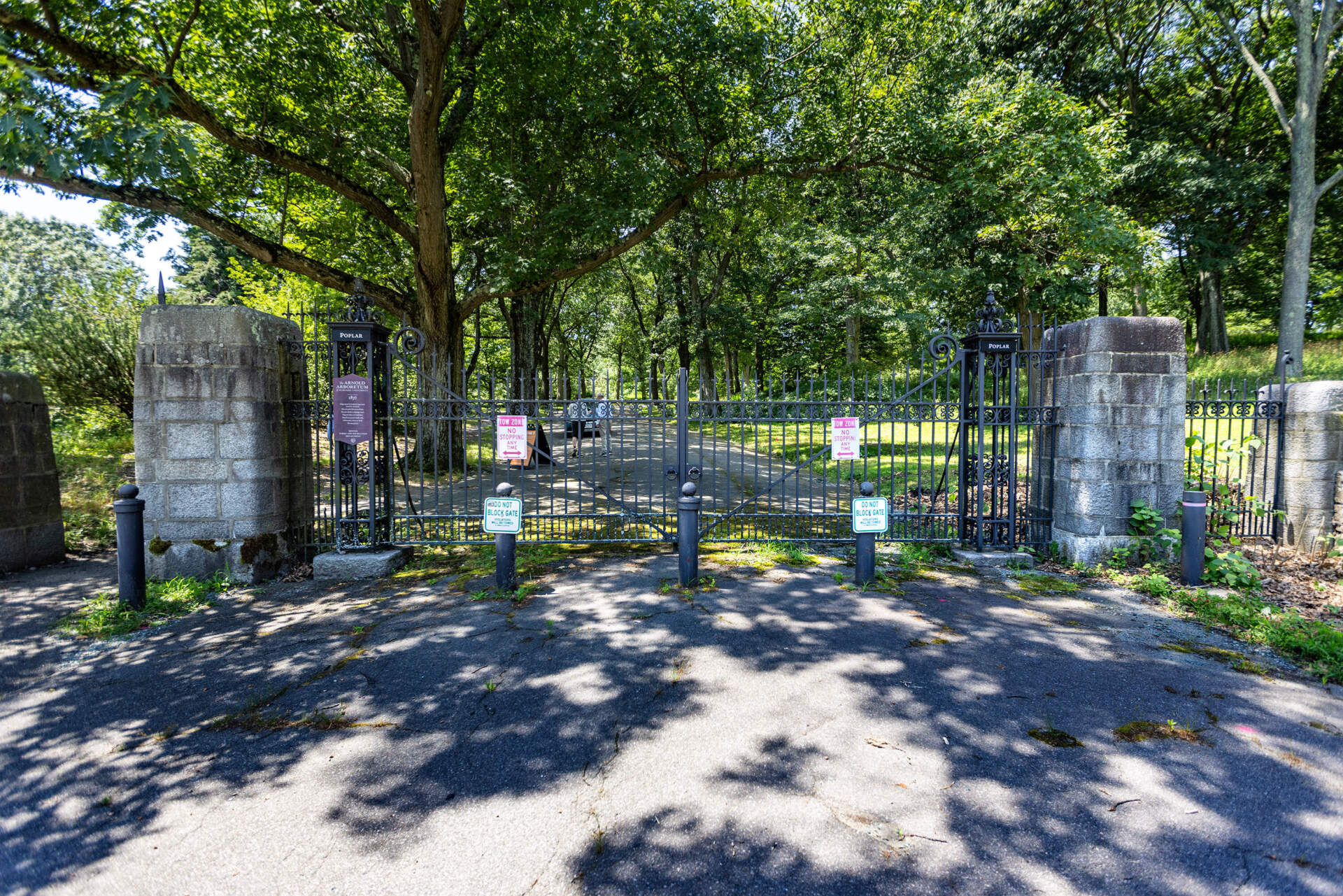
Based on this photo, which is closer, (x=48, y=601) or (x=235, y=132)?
(x=48, y=601)

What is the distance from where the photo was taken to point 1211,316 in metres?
25.1

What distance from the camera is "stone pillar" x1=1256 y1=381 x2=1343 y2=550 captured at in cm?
679

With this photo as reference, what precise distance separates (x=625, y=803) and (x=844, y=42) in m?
13.4

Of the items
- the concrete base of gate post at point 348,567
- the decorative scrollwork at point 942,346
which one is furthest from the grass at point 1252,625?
the concrete base of gate post at point 348,567

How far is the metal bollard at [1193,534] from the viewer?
5.92m

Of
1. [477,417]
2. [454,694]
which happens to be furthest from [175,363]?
[454,694]

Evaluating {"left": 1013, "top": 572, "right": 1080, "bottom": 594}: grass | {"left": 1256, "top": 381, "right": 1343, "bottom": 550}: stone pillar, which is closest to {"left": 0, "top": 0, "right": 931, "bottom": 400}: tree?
{"left": 1256, "top": 381, "right": 1343, "bottom": 550}: stone pillar

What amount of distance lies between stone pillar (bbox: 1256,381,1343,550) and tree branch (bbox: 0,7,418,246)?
12981mm

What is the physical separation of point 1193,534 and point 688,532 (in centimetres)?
490

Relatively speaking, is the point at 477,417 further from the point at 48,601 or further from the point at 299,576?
the point at 48,601

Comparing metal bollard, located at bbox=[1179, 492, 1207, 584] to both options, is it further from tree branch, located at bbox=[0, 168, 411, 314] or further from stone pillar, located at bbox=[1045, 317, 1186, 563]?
tree branch, located at bbox=[0, 168, 411, 314]

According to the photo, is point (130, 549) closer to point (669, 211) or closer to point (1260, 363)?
point (669, 211)

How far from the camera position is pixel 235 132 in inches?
431

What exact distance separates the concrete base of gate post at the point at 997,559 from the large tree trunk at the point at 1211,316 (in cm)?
2448
